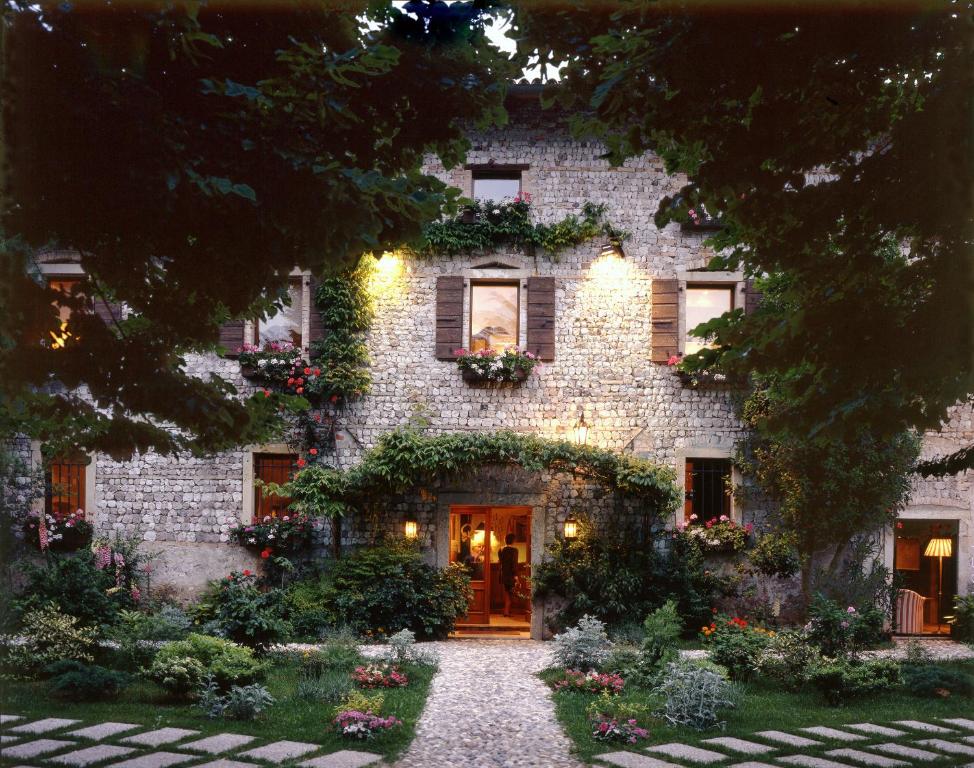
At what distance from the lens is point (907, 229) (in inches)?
203

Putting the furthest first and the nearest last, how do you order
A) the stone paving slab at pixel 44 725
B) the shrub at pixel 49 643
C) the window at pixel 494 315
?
the window at pixel 494 315 → the shrub at pixel 49 643 → the stone paving slab at pixel 44 725

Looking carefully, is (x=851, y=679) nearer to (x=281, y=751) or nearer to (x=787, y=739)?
(x=787, y=739)

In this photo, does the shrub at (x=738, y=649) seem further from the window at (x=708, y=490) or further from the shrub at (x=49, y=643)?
the shrub at (x=49, y=643)

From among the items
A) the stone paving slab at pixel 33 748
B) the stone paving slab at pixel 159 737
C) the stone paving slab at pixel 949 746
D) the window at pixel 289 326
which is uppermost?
the window at pixel 289 326

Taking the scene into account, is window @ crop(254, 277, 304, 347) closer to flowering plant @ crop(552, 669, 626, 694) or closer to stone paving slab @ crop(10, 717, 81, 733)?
stone paving slab @ crop(10, 717, 81, 733)

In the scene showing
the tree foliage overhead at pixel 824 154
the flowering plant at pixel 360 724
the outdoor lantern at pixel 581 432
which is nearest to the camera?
the tree foliage overhead at pixel 824 154

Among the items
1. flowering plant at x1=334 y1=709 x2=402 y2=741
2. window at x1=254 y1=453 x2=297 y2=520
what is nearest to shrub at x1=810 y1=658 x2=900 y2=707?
flowering plant at x1=334 y1=709 x2=402 y2=741

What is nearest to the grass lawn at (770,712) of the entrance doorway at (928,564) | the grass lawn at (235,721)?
the grass lawn at (235,721)

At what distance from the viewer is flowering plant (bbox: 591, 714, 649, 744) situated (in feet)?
19.4

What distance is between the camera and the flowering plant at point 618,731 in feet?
19.4

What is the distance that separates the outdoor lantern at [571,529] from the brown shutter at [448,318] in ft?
10.7

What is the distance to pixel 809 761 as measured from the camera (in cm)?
536

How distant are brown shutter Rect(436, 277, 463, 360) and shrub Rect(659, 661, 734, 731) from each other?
656 centimetres

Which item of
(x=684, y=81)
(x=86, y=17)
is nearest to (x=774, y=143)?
(x=684, y=81)
